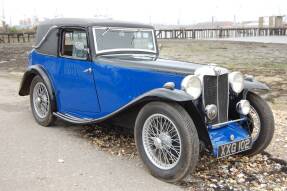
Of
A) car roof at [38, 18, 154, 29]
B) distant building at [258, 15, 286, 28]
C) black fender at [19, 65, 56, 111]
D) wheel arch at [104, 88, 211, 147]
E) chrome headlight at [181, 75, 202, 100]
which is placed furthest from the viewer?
distant building at [258, 15, 286, 28]

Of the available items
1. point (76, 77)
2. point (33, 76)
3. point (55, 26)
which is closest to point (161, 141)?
point (76, 77)

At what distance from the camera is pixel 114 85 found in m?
5.69

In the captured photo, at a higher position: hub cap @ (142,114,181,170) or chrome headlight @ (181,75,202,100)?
chrome headlight @ (181,75,202,100)

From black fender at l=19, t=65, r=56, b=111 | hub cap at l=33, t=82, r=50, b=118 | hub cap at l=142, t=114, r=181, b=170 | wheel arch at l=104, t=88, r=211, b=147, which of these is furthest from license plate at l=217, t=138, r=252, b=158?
hub cap at l=33, t=82, r=50, b=118

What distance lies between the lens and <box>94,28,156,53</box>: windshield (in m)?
6.16

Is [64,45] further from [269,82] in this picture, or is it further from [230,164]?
[269,82]

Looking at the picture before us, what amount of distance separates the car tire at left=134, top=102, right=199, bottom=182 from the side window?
1.76 meters

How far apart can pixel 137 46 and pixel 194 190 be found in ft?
9.30

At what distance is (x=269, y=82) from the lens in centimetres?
1395

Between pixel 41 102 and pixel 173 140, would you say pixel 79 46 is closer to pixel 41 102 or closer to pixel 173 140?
pixel 41 102

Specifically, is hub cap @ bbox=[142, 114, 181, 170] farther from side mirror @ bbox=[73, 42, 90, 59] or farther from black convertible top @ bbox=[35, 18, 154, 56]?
black convertible top @ bbox=[35, 18, 154, 56]

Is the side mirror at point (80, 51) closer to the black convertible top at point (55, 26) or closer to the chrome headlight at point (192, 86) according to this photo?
the black convertible top at point (55, 26)

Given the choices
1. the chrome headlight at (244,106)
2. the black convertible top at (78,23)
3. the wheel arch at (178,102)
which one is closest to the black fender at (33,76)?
the black convertible top at (78,23)

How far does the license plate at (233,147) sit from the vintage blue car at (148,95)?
1cm
